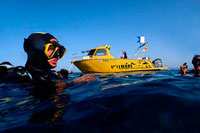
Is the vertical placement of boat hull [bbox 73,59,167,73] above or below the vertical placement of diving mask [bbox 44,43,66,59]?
below

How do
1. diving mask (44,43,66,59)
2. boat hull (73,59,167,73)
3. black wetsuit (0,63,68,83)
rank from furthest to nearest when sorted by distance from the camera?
boat hull (73,59,167,73)
diving mask (44,43,66,59)
black wetsuit (0,63,68,83)

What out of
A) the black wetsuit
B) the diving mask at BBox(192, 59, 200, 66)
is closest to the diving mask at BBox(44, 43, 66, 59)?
the black wetsuit

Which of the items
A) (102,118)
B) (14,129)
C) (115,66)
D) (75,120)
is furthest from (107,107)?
(115,66)

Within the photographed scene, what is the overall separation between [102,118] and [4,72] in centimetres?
305

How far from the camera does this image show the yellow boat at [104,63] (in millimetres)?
10219

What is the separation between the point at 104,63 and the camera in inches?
408

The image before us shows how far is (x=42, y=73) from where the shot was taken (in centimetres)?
288

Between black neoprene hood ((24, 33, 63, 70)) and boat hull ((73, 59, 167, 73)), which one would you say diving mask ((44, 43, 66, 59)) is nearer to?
black neoprene hood ((24, 33, 63, 70))

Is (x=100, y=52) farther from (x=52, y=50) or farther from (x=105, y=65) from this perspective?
(x=52, y=50)

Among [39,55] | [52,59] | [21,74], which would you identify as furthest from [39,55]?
[21,74]

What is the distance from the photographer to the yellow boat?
402 inches

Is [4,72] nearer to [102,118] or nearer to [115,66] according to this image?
[102,118]

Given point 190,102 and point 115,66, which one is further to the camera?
point 115,66

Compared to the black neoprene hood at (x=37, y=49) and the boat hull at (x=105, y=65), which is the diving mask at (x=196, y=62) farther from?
the boat hull at (x=105, y=65)
